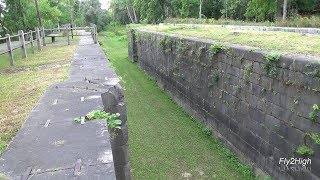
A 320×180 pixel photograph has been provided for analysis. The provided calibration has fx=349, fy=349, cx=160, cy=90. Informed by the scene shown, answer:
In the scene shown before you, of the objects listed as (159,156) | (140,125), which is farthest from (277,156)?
(140,125)

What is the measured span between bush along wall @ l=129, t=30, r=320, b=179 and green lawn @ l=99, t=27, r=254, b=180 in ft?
0.88

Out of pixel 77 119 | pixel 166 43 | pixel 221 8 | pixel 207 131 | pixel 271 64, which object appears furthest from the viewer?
pixel 221 8

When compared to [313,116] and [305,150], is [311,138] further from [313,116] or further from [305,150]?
[313,116]

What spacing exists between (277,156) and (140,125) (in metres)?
4.02

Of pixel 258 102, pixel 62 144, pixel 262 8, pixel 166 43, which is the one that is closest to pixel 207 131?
pixel 258 102

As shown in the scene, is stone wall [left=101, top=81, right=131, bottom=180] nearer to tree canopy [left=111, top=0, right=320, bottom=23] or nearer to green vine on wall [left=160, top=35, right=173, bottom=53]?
green vine on wall [left=160, top=35, right=173, bottom=53]

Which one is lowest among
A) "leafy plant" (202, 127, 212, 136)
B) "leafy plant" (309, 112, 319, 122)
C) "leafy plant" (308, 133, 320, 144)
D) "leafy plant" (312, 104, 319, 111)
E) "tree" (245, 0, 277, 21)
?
"leafy plant" (202, 127, 212, 136)

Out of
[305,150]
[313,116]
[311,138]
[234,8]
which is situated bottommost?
[305,150]

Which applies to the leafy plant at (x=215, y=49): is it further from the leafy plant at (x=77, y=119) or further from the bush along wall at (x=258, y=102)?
the leafy plant at (x=77, y=119)

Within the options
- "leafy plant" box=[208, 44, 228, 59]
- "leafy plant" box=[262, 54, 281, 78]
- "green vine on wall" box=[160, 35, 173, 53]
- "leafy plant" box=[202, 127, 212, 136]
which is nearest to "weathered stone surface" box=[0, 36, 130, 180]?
"leafy plant" box=[262, 54, 281, 78]

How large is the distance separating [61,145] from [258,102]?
353 centimetres

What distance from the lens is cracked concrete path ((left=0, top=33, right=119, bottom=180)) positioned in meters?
2.54

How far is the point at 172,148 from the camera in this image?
7.05 metres

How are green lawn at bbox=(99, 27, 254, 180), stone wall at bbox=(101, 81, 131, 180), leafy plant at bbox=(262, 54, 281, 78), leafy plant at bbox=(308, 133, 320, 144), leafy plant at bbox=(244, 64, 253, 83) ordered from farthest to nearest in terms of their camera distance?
green lawn at bbox=(99, 27, 254, 180) → leafy plant at bbox=(244, 64, 253, 83) → leafy plant at bbox=(262, 54, 281, 78) → stone wall at bbox=(101, 81, 131, 180) → leafy plant at bbox=(308, 133, 320, 144)
